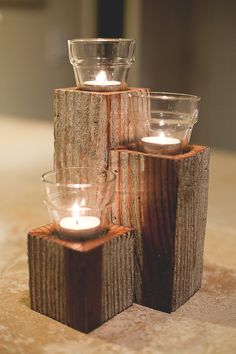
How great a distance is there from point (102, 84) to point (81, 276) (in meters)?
0.38

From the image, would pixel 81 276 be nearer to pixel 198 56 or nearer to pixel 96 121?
pixel 96 121

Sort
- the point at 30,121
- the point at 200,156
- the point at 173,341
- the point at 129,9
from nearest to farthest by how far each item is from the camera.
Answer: the point at 173,341, the point at 200,156, the point at 129,9, the point at 30,121

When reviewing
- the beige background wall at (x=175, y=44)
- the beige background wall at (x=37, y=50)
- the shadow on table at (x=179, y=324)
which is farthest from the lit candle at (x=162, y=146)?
the beige background wall at (x=37, y=50)

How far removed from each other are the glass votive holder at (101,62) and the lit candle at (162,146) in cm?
13

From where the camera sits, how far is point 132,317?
3.32 ft

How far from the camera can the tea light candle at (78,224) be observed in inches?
37.0

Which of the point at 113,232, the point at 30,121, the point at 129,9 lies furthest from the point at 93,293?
the point at 30,121

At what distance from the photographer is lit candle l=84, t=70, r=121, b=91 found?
1044mm

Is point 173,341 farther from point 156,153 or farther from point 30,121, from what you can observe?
point 30,121

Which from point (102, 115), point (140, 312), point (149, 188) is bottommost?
point (140, 312)

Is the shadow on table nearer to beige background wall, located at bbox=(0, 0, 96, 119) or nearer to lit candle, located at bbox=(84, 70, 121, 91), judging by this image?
lit candle, located at bbox=(84, 70, 121, 91)

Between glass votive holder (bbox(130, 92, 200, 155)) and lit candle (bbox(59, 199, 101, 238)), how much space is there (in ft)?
0.54

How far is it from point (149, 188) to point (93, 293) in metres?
0.21

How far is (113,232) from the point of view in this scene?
1000 mm
